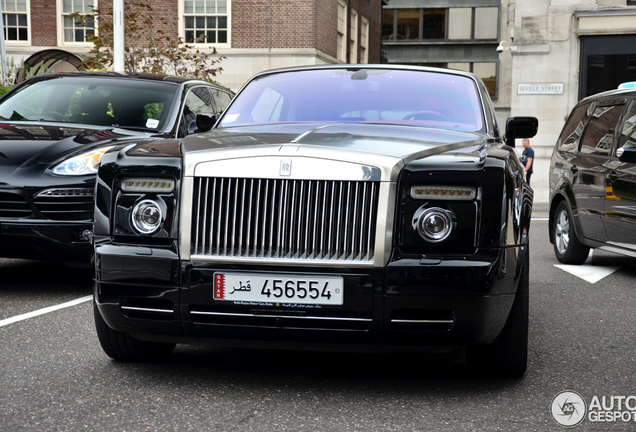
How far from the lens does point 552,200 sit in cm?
928

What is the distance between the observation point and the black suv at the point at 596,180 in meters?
7.45

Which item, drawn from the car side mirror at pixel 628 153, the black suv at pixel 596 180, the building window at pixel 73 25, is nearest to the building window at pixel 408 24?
the building window at pixel 73 25

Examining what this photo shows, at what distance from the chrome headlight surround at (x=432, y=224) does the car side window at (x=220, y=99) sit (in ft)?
16.7

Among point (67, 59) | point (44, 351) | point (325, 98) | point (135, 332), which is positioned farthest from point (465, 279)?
point (67, 59)

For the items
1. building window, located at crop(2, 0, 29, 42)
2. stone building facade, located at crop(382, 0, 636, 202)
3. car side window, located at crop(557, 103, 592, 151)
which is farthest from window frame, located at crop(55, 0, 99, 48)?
car side window, located at crop(557, 103, 592, 151)

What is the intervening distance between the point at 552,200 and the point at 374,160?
645 cm

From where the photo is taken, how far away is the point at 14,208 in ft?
18.7

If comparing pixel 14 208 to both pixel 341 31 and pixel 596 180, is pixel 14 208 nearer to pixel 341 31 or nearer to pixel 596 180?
pixel 596 180

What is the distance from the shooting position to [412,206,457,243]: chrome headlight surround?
3293mm

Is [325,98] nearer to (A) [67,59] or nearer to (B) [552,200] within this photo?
(B) [552,200]

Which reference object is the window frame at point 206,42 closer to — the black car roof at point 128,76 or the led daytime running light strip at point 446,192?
the black car roof at point 128,76

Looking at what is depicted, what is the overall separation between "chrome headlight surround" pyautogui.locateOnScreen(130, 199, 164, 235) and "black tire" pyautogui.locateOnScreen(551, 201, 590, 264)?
6.08 meters

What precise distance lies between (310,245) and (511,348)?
1.13 m

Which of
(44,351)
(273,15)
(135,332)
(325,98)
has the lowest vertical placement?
(44,351)
